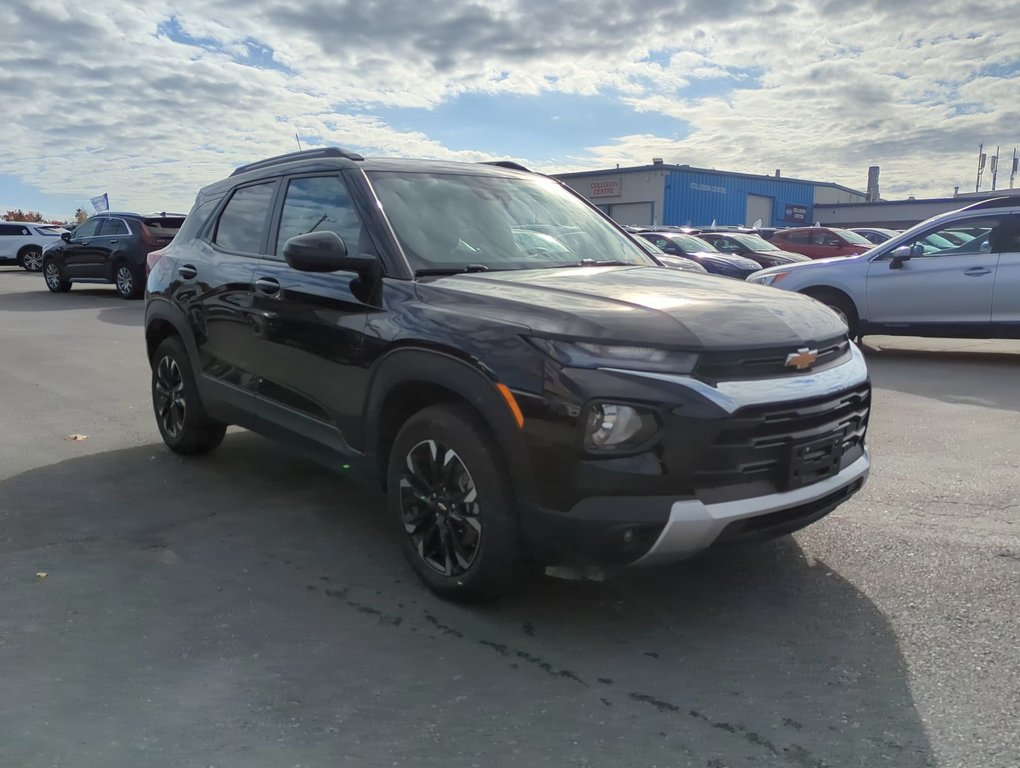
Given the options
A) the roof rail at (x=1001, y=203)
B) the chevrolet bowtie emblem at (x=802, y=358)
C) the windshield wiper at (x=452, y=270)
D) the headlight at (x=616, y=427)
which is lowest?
the headlight at (x=616, y=427)

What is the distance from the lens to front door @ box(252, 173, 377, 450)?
Result: 3865 millimetres

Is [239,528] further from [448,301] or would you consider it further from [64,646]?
[448,301]

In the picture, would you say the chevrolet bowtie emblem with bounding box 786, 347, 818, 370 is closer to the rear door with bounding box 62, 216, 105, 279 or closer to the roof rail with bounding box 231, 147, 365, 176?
the roof rail with bounding box 231, 147, 365, 176

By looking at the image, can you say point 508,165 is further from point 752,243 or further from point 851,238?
point 851,238

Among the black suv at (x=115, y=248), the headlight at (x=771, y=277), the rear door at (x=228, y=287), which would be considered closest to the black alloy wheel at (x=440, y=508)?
the rear door at (x=228, y=287)

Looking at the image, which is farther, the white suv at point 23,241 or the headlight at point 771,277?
the white suv at point 23,241

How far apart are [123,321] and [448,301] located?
38.9 ft

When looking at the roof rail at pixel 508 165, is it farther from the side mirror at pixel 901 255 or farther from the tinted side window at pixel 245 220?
the side mirror at pixel 901 255

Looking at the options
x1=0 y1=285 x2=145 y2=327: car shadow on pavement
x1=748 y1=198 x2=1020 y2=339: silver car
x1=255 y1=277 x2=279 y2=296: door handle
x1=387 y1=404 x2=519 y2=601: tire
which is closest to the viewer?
x1=387 y1=404 x2=519 y2=601: tire

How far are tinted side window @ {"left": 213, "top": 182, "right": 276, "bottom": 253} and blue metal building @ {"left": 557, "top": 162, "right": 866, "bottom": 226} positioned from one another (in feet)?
152

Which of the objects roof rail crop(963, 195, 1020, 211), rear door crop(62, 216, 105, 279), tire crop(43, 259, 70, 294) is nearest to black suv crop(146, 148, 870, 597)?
roof rail crop(963, 195, 1020, 211)

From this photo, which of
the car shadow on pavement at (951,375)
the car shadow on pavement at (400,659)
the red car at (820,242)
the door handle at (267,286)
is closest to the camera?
the car shadow on pavement at (400,659)

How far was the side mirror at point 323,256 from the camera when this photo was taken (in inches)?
142

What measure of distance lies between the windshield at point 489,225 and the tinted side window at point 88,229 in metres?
16.2
